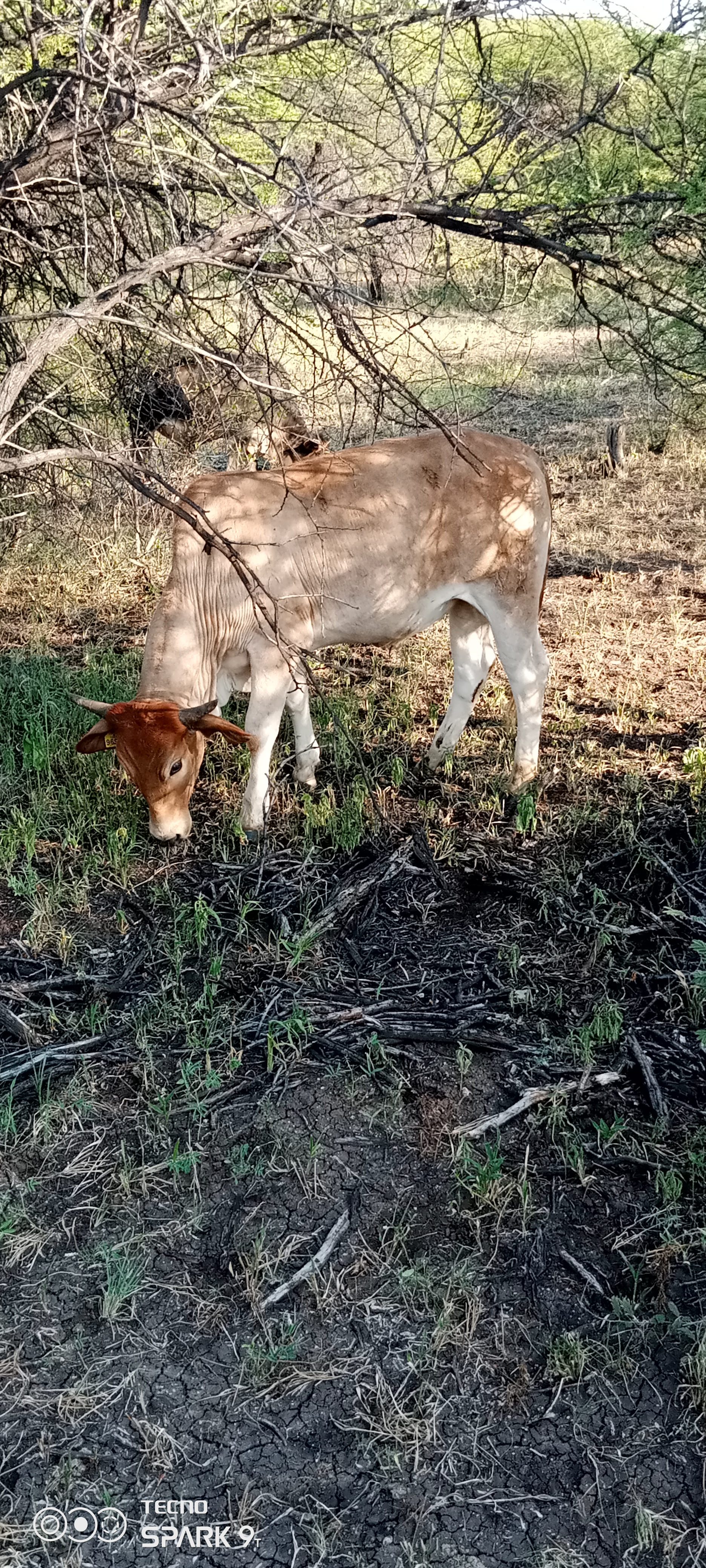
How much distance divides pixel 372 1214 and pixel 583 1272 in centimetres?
68

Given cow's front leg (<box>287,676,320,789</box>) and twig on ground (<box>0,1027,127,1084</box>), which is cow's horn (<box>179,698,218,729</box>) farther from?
twig on ground (<box>0,1027,127,1084</box>)

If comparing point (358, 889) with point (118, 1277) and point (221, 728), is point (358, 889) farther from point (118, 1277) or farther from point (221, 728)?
point (118, 1277)

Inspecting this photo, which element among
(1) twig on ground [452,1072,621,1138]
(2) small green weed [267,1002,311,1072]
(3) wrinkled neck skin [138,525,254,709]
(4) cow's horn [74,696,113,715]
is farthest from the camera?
(3) wrinkled neck skin [138,525,254,709]

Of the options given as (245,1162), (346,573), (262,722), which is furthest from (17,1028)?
(346,573)

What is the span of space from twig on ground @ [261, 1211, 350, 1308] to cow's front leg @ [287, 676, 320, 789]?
9.01 ft

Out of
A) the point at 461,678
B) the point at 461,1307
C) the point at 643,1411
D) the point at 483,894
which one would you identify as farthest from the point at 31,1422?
the point at 461,678

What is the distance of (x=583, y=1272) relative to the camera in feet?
11.8

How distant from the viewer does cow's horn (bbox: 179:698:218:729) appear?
502 cm

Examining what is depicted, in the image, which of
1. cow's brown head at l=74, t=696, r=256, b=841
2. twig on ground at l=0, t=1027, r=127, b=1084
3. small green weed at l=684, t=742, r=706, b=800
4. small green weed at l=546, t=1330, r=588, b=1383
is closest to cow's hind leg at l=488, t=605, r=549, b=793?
small green weed at l=684, t=742, r=706, b=800

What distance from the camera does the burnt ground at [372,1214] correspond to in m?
3.05

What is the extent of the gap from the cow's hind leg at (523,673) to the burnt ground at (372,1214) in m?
0.81

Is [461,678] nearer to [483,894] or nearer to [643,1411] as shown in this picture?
[483,894]

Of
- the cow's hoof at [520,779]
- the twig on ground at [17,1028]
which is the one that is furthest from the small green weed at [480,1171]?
the cow's hoof at [520,779]

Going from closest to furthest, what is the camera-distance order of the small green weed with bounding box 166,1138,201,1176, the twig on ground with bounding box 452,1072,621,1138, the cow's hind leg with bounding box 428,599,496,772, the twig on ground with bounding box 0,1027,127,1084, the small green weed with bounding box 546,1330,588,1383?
the small green weed with bounding box 546,1330,588,1383, the small green weed with bounding box 166,1138,201,1176, the twig on ground with bounding box 452,1072,621,1138, the twig on ground with bounding box 0,1027,127,1084, the cow's hind leg with bounding box 428,599,496,772
